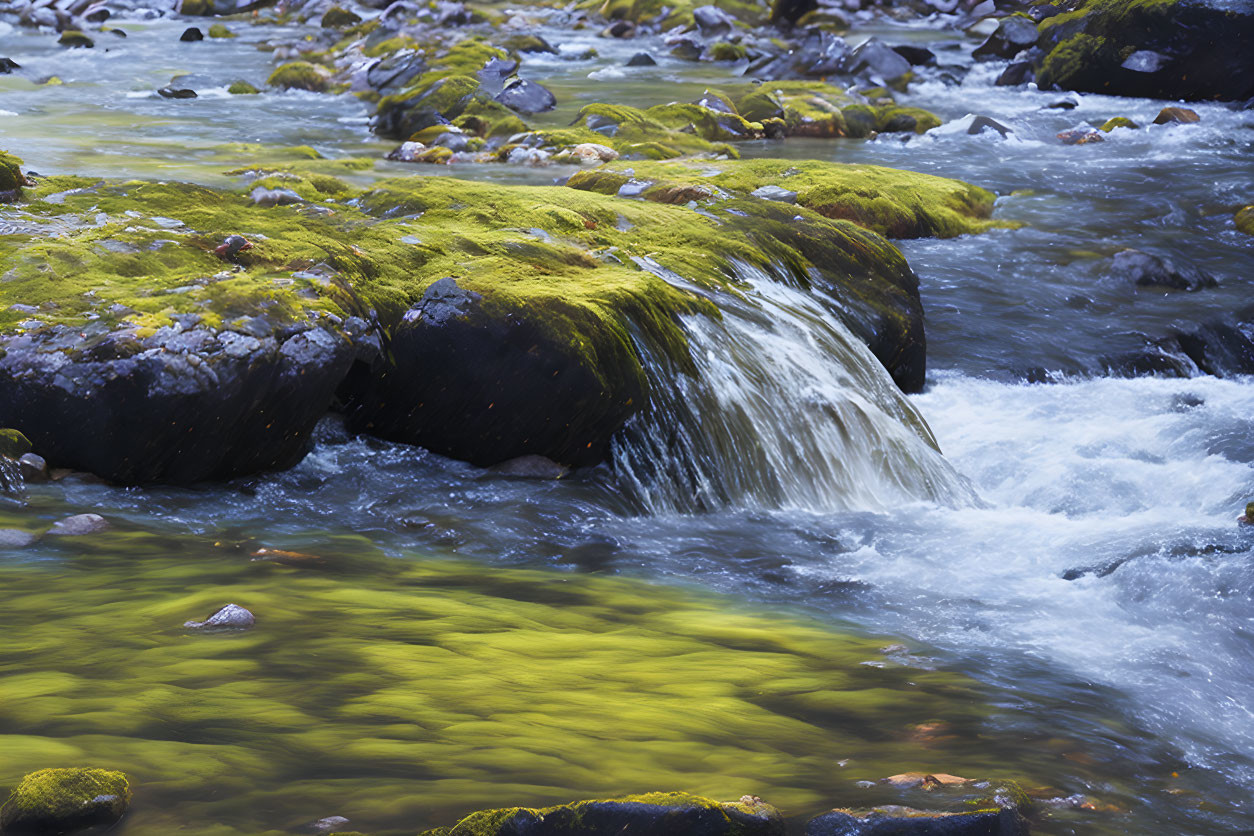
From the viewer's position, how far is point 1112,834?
2.97 metres

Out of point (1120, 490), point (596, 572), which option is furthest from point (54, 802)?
point (1120, 490)

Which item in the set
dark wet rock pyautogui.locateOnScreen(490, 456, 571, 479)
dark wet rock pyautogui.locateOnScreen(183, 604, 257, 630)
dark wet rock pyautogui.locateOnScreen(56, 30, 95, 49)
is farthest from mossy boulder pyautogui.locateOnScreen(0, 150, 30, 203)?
dark wet rock pyautogui.locateOnScreen(56, 30, 95, 49)

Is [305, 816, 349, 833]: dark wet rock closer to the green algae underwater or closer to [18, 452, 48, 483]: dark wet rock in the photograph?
the green algae underwater

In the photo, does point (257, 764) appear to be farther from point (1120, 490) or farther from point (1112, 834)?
point (1120, 490)

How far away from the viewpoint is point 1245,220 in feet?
42.2

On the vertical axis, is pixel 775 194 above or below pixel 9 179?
below

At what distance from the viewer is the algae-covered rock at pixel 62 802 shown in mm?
2471

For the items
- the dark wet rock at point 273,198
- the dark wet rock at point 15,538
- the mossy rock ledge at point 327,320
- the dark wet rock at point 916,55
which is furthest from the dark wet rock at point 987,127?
the dark wet rock at point 15,538

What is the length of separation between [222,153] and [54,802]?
11234mm

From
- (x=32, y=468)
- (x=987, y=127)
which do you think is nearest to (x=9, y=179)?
(x=32, y=468)

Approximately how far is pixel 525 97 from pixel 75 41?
14.3 metres

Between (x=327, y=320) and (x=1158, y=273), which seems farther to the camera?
(x=1158, y=273)

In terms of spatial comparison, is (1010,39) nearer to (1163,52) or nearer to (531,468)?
(1163,52)

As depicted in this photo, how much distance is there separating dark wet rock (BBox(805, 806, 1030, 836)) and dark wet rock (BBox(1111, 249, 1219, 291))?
9541mm
